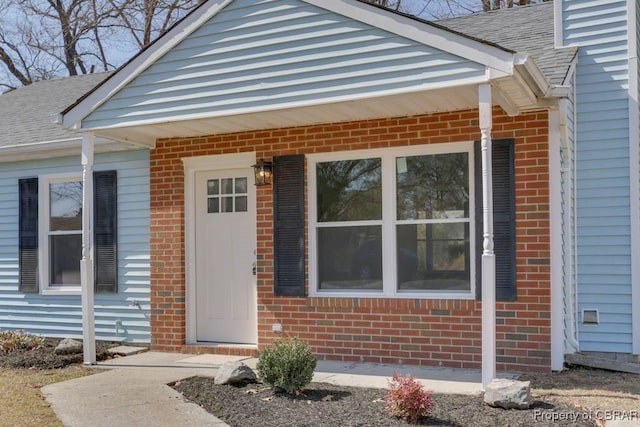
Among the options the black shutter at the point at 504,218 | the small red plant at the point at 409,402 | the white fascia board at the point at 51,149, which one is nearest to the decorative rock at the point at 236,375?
the small red plant at the point at 409,402

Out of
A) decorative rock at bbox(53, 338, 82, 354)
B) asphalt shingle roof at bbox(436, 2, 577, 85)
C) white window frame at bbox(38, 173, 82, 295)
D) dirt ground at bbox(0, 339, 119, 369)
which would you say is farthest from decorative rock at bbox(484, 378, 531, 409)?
white window frame at bbox(38, 173, 82, 295)

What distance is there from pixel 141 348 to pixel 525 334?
486 cm

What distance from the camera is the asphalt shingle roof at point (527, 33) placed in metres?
7.18

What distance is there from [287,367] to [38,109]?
8.18 m

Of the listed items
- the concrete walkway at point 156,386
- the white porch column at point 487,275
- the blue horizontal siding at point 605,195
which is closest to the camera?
the concrete walkway at point 156,386

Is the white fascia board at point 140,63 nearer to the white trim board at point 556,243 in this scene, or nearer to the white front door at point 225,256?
the white front door at point 225,256

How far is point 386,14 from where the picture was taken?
5992 millimetres

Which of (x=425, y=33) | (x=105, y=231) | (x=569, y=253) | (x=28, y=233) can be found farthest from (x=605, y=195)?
(x=28, y=233)

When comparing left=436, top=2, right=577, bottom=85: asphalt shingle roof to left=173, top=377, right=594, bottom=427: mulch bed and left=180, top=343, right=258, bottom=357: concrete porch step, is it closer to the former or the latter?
left=173, top=377, right=594, bottom=427: mulch bed

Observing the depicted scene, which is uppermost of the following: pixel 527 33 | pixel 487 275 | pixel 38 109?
pixel 527 33

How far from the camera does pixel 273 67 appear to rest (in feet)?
21.5

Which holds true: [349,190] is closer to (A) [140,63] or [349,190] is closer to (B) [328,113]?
(B) [328,113]

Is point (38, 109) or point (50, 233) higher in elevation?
point (38, 109)

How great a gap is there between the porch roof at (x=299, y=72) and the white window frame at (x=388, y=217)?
42 centimetres
